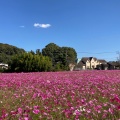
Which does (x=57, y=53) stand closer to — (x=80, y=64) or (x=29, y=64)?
(x=80, y=64)

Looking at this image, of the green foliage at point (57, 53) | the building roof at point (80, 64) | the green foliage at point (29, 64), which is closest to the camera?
the green foliage at point (29, 64)

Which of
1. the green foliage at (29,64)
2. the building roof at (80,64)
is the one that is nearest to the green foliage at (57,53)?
the building roof at (80,64)

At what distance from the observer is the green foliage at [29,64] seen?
133 ft

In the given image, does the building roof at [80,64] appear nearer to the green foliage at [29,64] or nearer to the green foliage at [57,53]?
the green foliage at [57,53]

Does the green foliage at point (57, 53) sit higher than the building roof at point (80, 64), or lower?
higher

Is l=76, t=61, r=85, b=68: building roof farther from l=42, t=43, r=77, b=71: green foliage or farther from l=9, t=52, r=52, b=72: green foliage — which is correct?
l=9, t=52, r=52, b=72: green foliage

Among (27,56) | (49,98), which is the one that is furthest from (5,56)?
(49,98)

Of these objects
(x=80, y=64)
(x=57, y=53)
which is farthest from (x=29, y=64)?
(x=80, y=64)

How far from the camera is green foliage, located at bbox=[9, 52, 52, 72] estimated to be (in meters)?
40.6

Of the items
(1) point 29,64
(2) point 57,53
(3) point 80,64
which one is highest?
(2) point 57,53

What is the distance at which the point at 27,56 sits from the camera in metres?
42.2

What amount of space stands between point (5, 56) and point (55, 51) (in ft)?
66.8

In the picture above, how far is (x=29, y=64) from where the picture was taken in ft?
133

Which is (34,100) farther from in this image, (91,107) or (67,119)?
(67,119)
